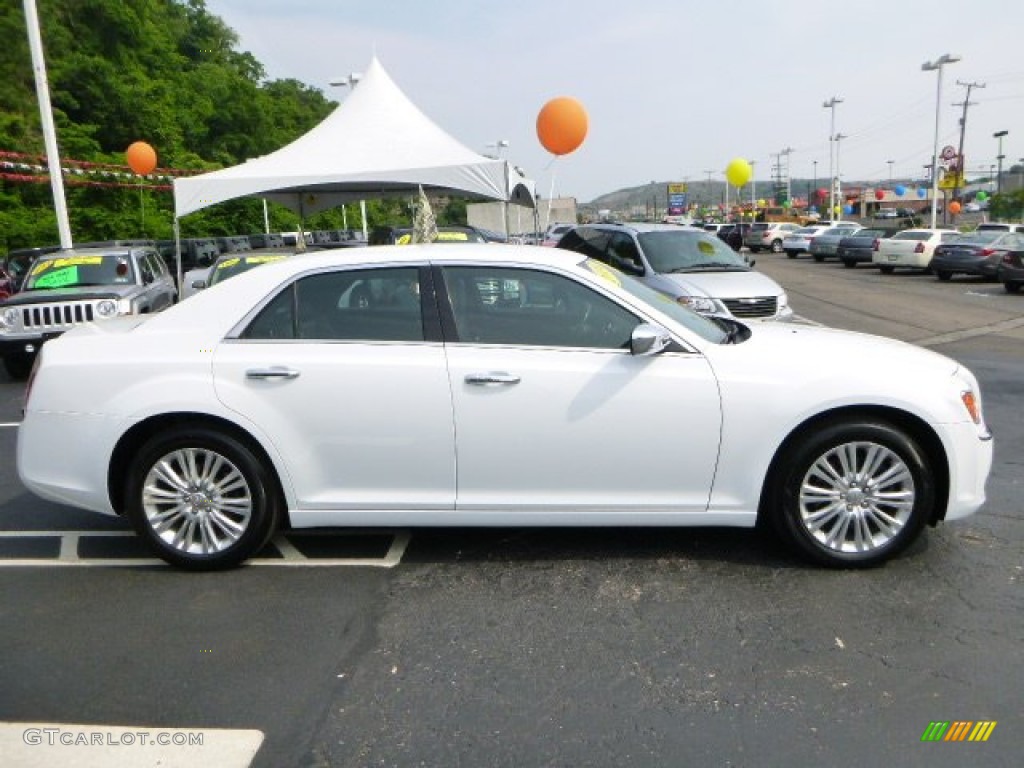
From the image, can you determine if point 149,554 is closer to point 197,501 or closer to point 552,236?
point 197,501

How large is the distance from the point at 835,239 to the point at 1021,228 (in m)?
7.02

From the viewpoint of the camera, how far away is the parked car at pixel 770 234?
4322cm

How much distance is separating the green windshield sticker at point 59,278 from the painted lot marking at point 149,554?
7.28 metres

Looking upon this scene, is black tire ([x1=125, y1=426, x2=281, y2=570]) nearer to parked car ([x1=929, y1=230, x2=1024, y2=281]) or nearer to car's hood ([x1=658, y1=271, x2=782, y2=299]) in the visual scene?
car's hood ([x1=658, y1=271, x2=782, y2=299])

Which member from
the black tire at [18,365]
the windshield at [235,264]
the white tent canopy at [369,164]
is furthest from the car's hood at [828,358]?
the black tire at [18,365]

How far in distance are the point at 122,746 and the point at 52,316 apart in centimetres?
861

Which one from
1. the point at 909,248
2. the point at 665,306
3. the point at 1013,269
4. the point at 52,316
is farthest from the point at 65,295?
the point at 909,248

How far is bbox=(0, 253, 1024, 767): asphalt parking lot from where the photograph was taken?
9.55 feet

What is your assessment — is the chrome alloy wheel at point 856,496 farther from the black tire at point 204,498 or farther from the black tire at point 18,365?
the black tire at point 18,365

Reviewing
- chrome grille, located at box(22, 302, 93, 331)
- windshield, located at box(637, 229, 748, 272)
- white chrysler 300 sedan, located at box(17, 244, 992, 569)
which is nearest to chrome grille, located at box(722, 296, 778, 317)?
windshield, located at box(637, 229, 748, 272)

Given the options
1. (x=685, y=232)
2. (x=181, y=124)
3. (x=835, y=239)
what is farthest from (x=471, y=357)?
(x=181, y=124)

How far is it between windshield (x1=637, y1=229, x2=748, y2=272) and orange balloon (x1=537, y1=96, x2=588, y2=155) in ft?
6.60

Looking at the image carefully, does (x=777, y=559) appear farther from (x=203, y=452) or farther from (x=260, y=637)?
(x=203, y=452)

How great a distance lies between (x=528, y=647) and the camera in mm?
3518
